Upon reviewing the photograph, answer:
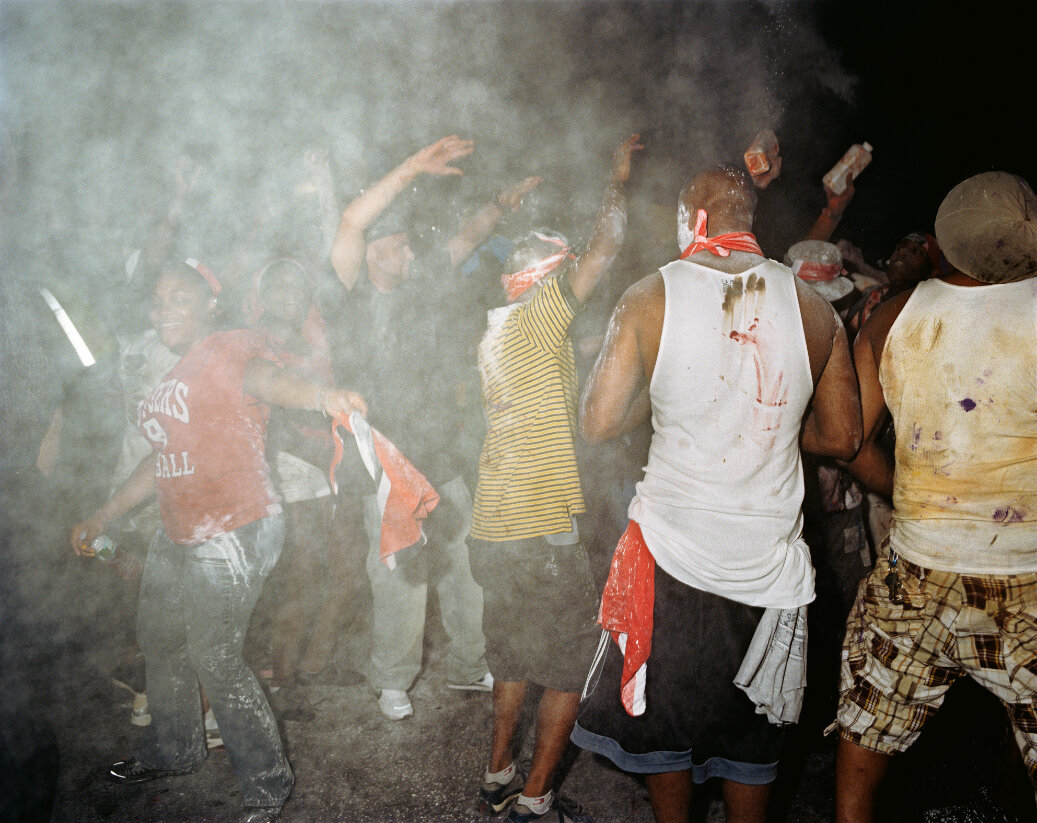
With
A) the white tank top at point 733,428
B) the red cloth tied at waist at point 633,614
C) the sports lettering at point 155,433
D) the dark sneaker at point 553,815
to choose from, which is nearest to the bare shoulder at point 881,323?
the white tank top at point 733,428

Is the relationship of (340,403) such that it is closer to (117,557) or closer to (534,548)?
(534,548)

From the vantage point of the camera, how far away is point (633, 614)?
1537 millimetres

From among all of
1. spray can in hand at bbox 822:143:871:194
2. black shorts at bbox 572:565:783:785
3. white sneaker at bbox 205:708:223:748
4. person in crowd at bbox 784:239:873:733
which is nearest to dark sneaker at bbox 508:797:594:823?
black shorts at bbox 572:565:783:785

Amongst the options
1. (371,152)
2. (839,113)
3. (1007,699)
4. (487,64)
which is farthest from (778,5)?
(1007,699)

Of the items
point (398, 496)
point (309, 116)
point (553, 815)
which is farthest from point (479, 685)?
point (309, 116)

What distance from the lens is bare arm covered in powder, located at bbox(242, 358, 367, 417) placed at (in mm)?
2117

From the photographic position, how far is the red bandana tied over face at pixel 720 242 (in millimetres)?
1518

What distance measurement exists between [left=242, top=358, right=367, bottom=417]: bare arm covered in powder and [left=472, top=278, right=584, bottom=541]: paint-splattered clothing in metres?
0.59

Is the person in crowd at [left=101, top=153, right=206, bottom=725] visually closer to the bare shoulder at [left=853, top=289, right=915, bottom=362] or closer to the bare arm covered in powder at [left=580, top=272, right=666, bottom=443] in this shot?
the bare arm covered in powder at [left=580, top=272, right=666, bottom=443]

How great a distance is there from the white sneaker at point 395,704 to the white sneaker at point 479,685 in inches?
9.8

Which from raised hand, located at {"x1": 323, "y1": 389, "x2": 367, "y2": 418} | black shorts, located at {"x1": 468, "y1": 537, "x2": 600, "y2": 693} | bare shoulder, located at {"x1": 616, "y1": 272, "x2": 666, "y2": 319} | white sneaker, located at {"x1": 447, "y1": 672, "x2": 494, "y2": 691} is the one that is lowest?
white sneaker, located at {"x1": 447, "y1": 672, "x2": 494, "y2": 691}

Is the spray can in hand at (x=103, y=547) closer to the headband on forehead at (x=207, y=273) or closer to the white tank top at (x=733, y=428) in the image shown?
the headband on forehead at (x=207, y=273)

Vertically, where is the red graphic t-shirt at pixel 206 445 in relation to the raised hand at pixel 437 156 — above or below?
below

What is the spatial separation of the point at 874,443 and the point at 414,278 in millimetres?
2034
